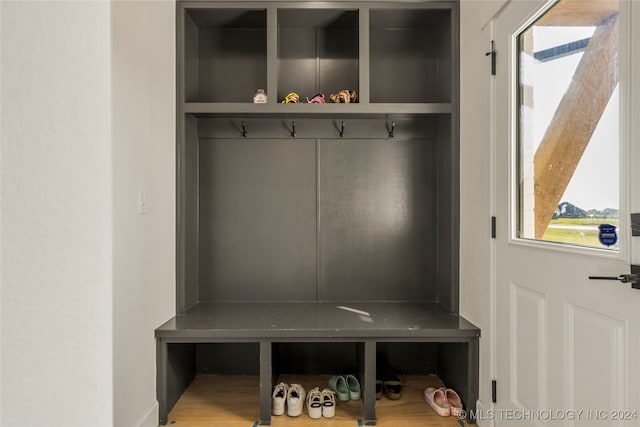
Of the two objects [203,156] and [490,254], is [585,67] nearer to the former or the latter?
[490,254]

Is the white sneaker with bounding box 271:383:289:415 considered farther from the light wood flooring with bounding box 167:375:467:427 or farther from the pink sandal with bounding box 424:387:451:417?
the pink sandal with bounding box 424:387:451:417

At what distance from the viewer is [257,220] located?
2.47 meters

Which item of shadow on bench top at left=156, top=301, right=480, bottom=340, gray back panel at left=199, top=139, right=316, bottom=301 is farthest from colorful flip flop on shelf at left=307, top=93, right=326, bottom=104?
shadow on bench top at left=156, top=301, right=480, bottom=340

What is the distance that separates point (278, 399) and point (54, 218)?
6.55ft

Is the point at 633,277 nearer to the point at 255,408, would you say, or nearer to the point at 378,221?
the point at 378,221

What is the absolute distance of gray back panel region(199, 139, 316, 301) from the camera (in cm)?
246

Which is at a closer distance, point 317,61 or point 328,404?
point 328,404

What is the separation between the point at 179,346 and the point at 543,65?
88.0 inches

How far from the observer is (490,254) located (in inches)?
72.4

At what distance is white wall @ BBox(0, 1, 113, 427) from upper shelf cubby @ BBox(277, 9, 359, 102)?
88.4 inches

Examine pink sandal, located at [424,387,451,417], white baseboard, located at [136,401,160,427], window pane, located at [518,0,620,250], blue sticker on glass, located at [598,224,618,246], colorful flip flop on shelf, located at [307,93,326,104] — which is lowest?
pink sandal, located at [424,387,451,417]

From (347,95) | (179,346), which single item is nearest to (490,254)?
(347,95)

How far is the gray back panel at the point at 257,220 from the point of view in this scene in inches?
97.0

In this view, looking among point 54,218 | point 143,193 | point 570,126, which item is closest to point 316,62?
point 143,193
